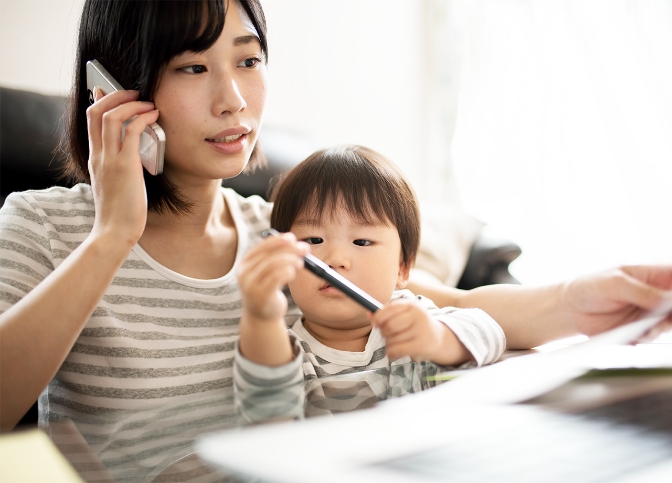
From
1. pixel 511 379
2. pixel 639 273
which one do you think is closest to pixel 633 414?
pixel 511 379

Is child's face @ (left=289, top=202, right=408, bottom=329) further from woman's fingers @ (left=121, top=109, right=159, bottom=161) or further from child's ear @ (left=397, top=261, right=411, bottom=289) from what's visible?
woman's fingers @ (left=121, top=109, right=159, bottom=161)

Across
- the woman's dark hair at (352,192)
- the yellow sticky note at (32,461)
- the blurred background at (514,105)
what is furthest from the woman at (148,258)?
the blurred background at (514,105)

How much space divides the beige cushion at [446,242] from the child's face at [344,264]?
1.71ft

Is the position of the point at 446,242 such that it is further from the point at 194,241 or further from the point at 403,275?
the point at 194,241

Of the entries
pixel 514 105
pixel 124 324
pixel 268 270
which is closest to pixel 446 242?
pixel 124 324

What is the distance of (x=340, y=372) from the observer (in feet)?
2.87

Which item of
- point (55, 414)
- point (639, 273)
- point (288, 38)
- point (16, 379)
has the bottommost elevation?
point (55, 414)

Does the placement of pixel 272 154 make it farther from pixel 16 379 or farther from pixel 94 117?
pixel 16 379

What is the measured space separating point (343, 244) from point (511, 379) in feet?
1.24

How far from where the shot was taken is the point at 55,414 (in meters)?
0.85

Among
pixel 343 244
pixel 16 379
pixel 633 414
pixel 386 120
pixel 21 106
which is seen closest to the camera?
pixel 633 414

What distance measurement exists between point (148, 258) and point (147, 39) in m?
0.32

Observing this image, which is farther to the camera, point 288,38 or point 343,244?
point 288,38

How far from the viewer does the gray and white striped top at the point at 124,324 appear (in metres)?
0.83
